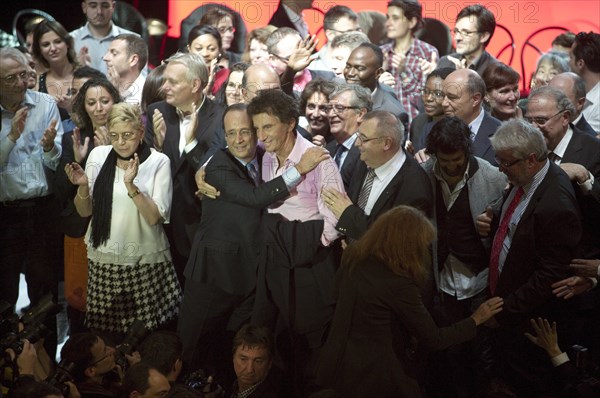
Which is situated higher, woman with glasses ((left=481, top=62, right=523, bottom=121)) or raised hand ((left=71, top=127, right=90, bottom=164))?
woman with glasses ((left=481, top=62, right=523, bottom=121))

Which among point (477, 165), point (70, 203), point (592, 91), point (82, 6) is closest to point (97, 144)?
point (70, 203)

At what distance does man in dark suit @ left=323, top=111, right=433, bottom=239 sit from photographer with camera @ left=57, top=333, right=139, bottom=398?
1.15m

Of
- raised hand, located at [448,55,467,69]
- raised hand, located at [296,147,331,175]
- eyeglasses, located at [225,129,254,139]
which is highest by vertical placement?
raised hand, located at [448,55,467,69]

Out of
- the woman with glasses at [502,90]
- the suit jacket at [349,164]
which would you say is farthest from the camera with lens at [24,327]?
the woman with glasses at [502,90]

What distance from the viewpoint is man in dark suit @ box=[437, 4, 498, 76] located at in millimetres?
5203

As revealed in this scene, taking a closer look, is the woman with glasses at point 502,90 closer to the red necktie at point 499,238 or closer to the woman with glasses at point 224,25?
the red necktie at point 499,238

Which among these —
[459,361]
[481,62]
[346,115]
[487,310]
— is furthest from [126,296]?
[481,62]

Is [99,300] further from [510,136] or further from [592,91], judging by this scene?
[592,91]

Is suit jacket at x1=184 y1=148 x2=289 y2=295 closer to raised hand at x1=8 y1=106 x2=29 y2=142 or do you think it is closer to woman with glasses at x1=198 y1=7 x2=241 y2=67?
raised hand at x1=8 y1=106 x2=29 y2=142

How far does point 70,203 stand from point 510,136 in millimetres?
2262

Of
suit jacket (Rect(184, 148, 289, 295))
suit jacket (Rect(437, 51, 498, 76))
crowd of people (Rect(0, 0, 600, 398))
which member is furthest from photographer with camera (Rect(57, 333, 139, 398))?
suit jacket (Rect(437, 51, 498, 76))

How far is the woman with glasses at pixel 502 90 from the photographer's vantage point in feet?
15.9

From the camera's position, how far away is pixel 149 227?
4590 millimetres

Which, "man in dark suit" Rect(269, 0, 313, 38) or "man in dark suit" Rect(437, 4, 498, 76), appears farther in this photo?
"man in dark suit" Rect(269, 0, 313, 38)
